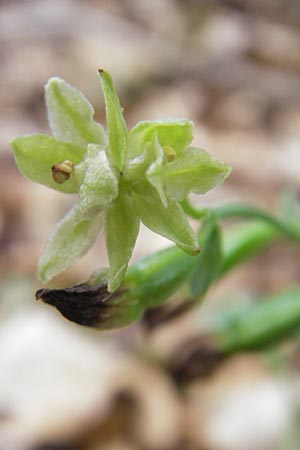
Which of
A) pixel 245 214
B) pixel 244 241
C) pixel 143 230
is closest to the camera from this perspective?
pixel 245 214

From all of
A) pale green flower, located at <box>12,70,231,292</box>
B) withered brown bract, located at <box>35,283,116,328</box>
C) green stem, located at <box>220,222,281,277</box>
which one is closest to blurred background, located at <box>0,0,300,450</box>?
green stem, located at <box>220,222,281,277</box>

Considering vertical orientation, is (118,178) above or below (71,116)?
below

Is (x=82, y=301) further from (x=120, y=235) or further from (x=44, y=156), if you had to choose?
(x=44, y=156)

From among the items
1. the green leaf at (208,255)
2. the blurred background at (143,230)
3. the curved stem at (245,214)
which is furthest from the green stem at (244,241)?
the blurred background at (143,230)

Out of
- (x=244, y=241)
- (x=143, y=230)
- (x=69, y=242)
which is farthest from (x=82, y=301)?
(x=143, y=230)

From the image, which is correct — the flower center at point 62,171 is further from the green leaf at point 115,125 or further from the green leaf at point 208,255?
the green leaf at point 208,255

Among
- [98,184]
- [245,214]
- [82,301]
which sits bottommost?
[82,301]

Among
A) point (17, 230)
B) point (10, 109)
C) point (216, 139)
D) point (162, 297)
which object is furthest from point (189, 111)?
point (162, 297)
